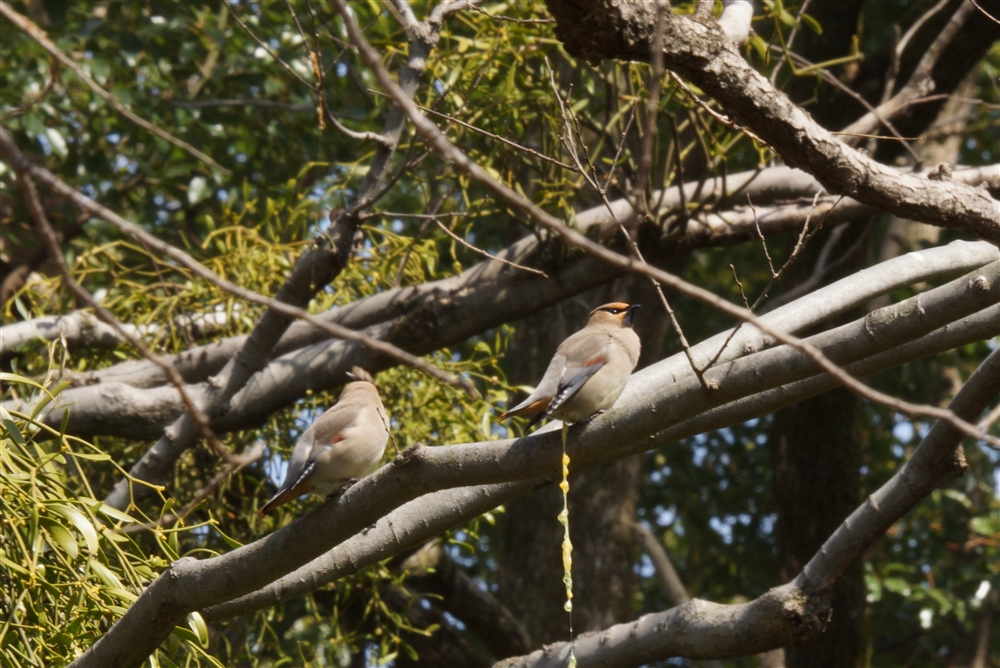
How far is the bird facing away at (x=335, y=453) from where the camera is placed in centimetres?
281

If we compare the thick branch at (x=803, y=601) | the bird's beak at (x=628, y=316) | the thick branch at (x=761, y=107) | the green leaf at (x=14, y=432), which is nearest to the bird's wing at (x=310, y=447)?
the green leaf at (x=14, y=432)

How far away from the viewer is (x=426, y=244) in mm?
4324

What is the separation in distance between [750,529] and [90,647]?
18.7 ft

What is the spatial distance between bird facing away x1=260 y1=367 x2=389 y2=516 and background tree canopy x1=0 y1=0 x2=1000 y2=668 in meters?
0.19

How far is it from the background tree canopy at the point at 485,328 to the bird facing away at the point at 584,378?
0.14 meters

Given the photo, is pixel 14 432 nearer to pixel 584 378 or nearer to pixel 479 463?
pixel 479 463

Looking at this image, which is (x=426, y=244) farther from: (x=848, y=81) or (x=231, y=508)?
(x=848, y=81)

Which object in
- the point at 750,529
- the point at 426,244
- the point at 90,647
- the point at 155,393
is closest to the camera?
the point at 90,647

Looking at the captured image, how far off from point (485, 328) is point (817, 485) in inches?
96.6

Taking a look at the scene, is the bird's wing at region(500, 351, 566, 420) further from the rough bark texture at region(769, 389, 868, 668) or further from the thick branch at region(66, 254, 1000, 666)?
the rough bark texture at region(769, 389, 868, 668)

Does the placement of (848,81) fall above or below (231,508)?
above

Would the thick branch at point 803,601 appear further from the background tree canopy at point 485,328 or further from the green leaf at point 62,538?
the green leaf at point 62,538

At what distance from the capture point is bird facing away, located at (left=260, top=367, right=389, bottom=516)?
281 cm

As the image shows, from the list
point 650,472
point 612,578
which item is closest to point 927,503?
point 650,472
